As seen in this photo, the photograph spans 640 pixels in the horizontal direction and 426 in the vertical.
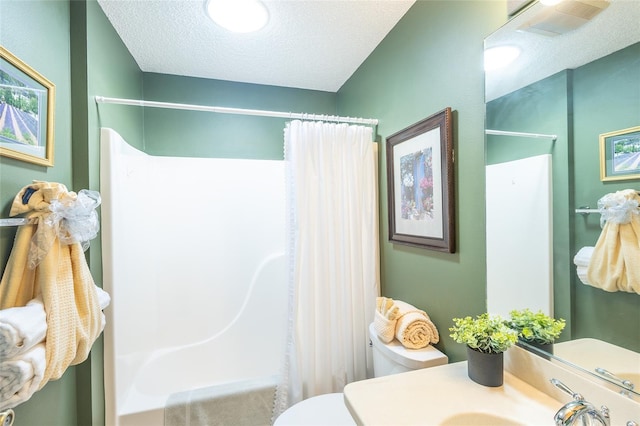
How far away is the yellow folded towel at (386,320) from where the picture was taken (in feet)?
4.53

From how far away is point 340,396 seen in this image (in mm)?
1457

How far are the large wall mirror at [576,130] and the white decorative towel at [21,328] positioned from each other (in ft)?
5.18

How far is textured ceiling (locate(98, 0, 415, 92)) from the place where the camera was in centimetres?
152

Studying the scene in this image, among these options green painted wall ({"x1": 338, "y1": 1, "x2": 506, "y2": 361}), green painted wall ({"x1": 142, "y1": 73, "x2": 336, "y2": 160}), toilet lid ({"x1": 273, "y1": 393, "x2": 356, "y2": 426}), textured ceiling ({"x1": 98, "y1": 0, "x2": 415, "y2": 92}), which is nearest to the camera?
green painted wall ({"x1": 338, "y1": 1, "x2": 506, "y2": 361})

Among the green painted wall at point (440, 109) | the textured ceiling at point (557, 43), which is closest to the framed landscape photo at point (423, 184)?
the green painted wall at point (440, 109)

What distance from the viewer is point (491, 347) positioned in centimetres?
95

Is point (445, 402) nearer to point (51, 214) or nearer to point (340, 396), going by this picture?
point (340, 396)

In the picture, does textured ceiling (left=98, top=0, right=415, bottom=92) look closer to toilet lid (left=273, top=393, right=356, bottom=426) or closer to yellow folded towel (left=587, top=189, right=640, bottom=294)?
yellow folded towel (left=587, top=189, right=640, bottom=294)

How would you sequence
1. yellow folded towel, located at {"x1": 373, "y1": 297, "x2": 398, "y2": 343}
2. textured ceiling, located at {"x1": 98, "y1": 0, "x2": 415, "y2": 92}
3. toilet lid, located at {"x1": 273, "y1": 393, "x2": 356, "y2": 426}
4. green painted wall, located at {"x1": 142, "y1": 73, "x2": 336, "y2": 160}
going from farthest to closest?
green painted wall, located at {"x1": 142, "y1": 73, "x2": 336, "y2": 160} < textured ceiling, located at {"x1": 98, "y1": 0, "x2": 415, "y2": 92} < yellow folded towel, located at {"x1": 373, "y1": 297, "x2": 398, "y2": 343} < toilet lid, located at {"x1": 273, "y1": 393, "x2": 356, "y2": 426}

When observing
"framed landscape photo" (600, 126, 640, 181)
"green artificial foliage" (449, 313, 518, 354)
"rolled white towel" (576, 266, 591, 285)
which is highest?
"framed landscape photo" (600, 126, 640, 181)

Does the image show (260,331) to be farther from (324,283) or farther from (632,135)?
(632,135)

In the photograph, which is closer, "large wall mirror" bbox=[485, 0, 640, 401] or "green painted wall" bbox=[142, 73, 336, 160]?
"large wall mirror" bbox=[485, 0, 640, 401]

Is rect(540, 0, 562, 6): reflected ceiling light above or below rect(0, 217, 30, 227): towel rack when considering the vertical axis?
above

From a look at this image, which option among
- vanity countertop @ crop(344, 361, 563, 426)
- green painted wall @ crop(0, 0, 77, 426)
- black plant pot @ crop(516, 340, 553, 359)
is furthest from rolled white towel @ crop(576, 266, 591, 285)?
green painted wall @ crop(0, 0, 77, 426)
